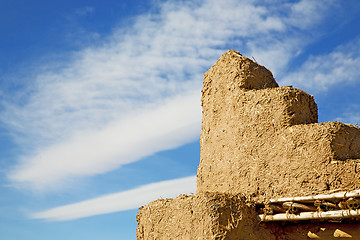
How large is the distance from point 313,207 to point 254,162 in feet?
4.42

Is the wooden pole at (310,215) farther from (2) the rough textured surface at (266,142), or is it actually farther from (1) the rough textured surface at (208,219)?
(2) the rough textured surface at (266,142)

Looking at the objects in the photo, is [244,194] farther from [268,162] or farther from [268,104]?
[268,104]

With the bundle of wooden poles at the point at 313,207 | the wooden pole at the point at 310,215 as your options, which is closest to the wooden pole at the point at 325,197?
the bundle of wooden poles at the point at 313,207

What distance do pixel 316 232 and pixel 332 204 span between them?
0.68 meters

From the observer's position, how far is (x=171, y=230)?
6.90 meters

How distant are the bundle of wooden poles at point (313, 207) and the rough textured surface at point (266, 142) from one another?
251 millimetres

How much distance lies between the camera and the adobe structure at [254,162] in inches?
251

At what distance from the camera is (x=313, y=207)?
624 cm

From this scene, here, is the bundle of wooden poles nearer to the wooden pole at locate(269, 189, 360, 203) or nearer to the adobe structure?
the wooden pole at locate(269, 189, 360, 203)

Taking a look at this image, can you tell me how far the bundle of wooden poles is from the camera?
5.85 m

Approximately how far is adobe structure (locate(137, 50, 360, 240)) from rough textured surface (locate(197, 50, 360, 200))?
15mm

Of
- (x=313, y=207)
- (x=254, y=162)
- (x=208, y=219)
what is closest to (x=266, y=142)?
(x=254, y=162)

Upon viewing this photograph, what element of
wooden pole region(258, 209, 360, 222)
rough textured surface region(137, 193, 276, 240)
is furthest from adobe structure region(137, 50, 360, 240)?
wooden pole region(258, 209, 360, 222)

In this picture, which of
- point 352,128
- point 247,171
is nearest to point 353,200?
point 352,128
